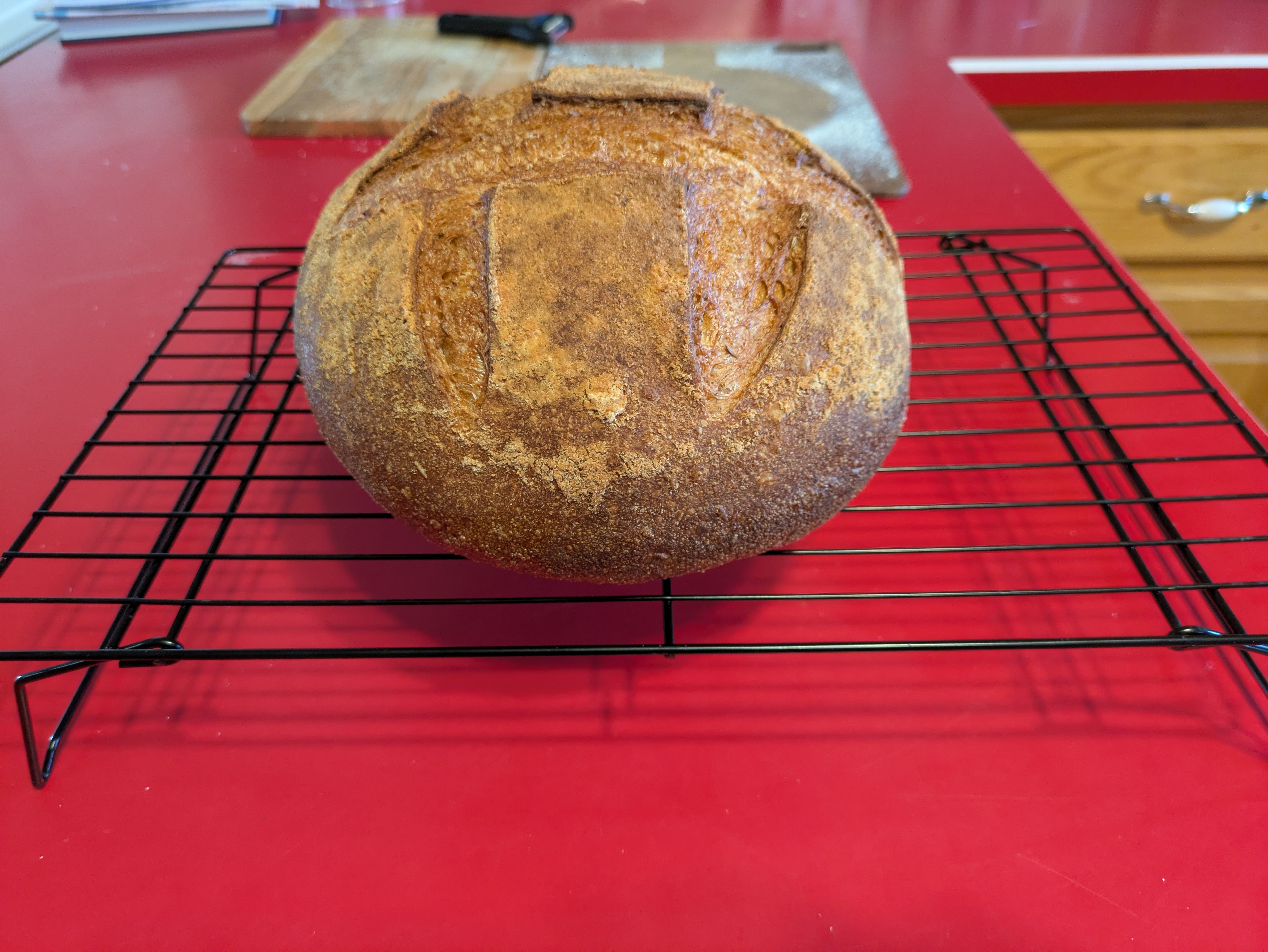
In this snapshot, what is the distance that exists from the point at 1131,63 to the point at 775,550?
6.20 feet

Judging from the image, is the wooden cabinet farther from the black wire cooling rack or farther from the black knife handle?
the black knife handle

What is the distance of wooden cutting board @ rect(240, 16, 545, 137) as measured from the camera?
1842 mm

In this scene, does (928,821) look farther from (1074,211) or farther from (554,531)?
(1074,211)

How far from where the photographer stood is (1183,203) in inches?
78.0

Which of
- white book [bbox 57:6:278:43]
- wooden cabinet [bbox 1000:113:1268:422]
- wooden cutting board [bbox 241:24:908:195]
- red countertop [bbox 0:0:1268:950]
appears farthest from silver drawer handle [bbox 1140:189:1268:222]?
white book [bbox 57:6:278:43]

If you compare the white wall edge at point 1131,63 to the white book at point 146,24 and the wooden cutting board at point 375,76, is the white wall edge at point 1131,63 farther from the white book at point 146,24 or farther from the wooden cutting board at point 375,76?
the white book at point 146,24

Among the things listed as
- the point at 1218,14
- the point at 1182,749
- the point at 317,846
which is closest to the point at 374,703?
the point at 317,846

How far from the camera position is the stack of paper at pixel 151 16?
7.55 feet

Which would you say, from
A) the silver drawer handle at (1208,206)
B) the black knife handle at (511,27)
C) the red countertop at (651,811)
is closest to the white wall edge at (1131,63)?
the silver drawer handle at (1208,206)

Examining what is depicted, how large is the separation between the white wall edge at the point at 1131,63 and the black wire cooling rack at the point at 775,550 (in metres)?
1.03

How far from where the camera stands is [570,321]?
0.73 m

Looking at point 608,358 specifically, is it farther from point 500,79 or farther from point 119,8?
point 119,8

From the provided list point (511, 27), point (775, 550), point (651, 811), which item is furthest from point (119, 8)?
point (651, 811)

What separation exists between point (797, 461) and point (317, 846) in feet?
1.95
